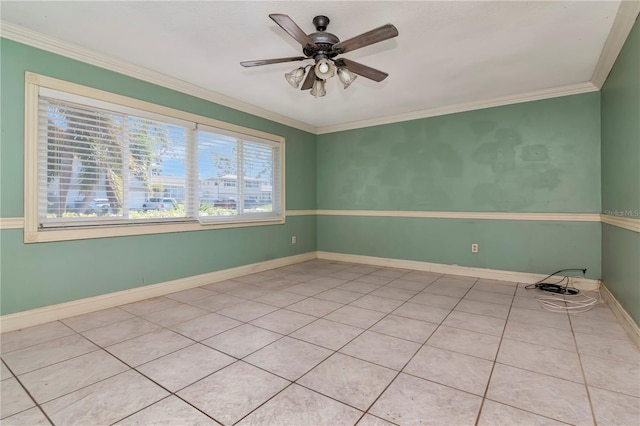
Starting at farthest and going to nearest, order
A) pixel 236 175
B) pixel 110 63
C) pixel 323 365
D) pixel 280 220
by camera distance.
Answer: pixel 280 220, pixel 236 175, pixel 110 63, pixel 323 365

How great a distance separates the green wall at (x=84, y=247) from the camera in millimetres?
2352

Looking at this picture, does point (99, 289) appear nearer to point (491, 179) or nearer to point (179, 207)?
point (179, 207)

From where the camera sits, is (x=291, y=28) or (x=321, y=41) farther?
(x=321, y=41)

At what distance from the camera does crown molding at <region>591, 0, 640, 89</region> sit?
206 cm

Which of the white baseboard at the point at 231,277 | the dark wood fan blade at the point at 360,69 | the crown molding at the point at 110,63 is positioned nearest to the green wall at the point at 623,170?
the white baseboard at the point at 231,277

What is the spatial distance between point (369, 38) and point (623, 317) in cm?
298

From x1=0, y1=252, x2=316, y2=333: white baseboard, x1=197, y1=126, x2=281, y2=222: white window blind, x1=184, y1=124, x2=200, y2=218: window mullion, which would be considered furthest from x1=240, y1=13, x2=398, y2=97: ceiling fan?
x1=0, y1=252, x2=316, y2=333: white baseboard

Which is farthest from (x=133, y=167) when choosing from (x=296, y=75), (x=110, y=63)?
(x=296, y=75)

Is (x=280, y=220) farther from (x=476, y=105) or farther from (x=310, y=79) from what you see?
(x=476, y=105)

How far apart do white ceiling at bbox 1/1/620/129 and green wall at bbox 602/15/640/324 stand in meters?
0.33

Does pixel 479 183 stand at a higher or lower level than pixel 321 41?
lower

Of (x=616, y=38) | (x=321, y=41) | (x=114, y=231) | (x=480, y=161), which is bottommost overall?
(x=114, y=231)

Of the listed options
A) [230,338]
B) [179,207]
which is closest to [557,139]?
[230,338]

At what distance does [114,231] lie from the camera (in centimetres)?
292
